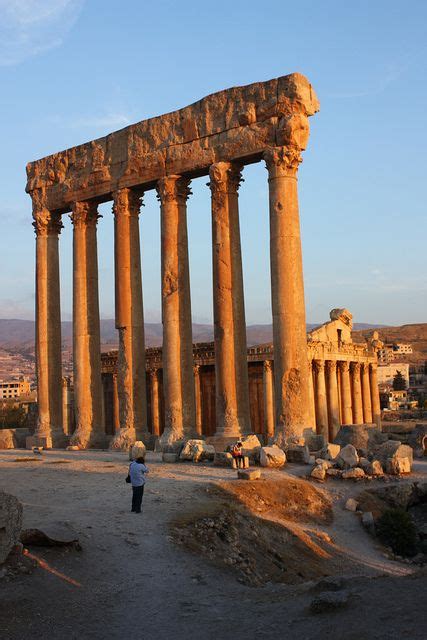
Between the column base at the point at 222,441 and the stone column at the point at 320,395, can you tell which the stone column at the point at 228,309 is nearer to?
the column base at the point at 222,441

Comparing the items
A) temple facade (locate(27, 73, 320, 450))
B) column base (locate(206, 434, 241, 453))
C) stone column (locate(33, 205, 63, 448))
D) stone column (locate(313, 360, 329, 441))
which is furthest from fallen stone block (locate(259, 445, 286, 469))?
stone column (locate(313, 360, 329, 441))

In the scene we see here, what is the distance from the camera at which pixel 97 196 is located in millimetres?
29875

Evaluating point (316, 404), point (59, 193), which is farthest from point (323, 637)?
point (316, 404)

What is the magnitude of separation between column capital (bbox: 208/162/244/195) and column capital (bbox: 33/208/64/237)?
29.2 ft

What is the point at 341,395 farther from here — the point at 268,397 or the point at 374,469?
the point at 374,469

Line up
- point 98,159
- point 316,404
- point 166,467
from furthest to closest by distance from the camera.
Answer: point 316,404, point 98,159, point 166,467

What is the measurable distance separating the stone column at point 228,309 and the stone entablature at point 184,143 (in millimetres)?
1233

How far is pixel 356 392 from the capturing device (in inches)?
2055

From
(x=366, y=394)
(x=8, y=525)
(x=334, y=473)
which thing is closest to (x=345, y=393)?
(x=366, y=394)

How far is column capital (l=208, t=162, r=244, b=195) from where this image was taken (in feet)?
84.1

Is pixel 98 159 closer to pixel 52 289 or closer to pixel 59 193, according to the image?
pixel 59 193

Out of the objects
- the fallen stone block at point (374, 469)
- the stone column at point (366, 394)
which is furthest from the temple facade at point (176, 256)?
the stone column at point (366, 394)

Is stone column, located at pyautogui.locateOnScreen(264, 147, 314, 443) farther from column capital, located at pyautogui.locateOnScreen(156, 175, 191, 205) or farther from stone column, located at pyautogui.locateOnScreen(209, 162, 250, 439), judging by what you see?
column capital, located at pyautogui.locateOnScreen(156, 175, 191, 205)

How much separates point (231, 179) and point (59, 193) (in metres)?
8.86
